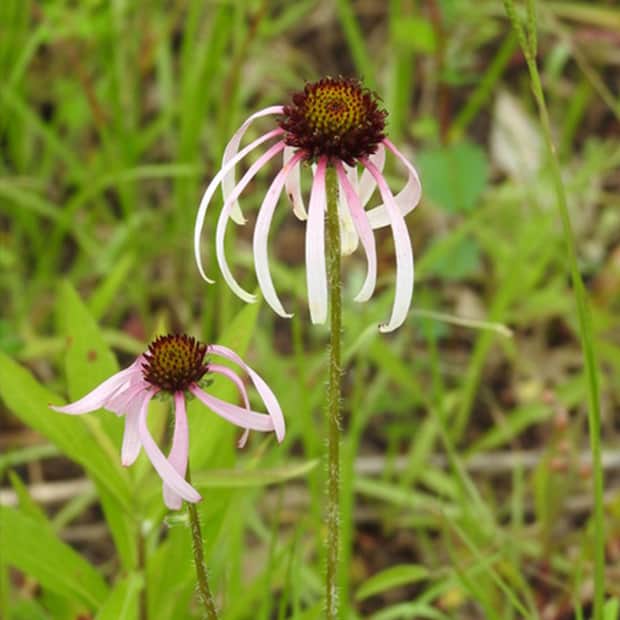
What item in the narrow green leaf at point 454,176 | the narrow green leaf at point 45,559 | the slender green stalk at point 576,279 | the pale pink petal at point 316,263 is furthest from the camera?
the narrow green leaf at point 454,176

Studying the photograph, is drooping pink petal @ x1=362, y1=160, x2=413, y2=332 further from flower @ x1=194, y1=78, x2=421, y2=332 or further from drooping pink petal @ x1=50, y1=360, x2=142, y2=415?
drooping pink petal @ x1=50, y1=360, x2=142, y2=415

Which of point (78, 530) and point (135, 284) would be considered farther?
point (135, 284)

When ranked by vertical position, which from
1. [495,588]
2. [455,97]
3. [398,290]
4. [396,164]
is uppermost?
[455,97]

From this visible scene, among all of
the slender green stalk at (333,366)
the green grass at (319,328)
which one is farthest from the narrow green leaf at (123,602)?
the slender green stalk at (333,366)

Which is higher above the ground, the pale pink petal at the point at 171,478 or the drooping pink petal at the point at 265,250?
the drooping pink petal at the point at 265,250

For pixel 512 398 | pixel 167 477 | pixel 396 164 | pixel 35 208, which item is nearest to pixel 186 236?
pixel 35 208

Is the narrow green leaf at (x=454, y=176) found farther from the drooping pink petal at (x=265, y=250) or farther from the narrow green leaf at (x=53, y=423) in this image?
the drooping pink petal at (x=265, y=250)

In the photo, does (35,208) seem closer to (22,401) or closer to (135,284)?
(135,284)
